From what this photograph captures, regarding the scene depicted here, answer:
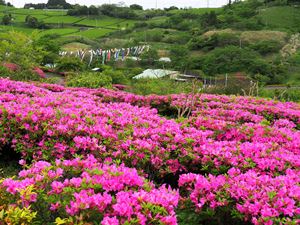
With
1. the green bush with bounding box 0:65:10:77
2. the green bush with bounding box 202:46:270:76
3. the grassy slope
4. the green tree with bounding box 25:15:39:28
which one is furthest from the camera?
the grassy slope

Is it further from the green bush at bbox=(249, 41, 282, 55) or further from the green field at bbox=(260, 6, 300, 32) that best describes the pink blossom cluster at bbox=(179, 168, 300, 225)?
the green field at bbox=(260, 6, 300, 32)

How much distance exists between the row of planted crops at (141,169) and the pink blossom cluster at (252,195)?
11 mm

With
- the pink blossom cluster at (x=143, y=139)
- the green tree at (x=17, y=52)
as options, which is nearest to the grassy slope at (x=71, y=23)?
the green tree at (x=17, y=52)

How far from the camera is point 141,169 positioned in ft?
16.8

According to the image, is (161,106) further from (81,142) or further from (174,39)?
(174,39)

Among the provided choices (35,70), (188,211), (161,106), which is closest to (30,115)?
(188,211)

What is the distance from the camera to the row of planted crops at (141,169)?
3250 mm

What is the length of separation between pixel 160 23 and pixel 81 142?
109092mm

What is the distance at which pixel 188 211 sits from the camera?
4.14m

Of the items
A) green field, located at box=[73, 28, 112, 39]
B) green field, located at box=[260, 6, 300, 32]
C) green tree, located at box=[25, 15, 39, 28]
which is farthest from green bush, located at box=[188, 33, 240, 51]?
green tree, located at box=[25, 15, 39, 28]

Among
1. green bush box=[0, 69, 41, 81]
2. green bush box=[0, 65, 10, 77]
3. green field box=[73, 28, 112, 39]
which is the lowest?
green bush box=[0, 69, 41, 81]

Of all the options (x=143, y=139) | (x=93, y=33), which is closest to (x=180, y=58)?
(x=93, y=33)

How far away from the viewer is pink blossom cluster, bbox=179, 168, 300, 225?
11.5 feet

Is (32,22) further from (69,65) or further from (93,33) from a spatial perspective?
(69,65)
